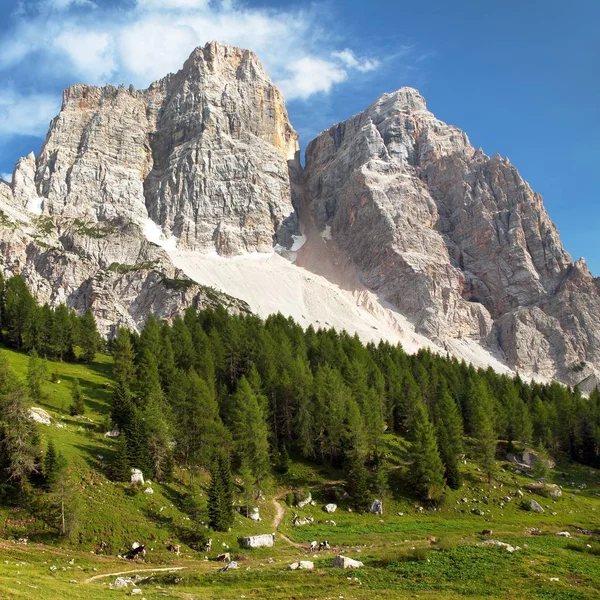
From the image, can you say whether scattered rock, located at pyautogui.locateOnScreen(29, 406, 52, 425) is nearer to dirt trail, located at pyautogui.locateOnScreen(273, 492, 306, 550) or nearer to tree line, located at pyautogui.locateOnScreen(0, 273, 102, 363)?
dirt trail, located at pyautogui.locateOnScreen(273, 492, 306, 550)

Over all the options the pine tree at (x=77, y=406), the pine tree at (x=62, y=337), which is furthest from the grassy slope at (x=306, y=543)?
the pine tree at (x=62, y=337)

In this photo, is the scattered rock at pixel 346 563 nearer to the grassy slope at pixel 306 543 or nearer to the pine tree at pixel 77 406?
the grassy slope at pixel 306 543

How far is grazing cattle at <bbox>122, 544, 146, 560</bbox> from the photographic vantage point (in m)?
36.8

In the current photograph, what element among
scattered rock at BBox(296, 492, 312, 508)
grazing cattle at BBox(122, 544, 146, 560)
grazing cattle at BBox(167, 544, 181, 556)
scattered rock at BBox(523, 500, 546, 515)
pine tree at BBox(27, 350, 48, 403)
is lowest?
scattered rock at BBox(523, 500, 546, 515)

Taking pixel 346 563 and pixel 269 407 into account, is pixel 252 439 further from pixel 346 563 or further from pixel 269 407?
pixel 346 563

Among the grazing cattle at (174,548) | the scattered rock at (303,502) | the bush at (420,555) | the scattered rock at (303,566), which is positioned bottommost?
the scattered rock at (303,502)

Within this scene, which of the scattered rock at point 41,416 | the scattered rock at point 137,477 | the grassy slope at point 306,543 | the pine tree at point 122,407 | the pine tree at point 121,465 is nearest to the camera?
the grassy slope at point 306,543

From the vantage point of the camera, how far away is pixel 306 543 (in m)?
45.6

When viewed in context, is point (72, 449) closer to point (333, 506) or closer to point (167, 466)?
point (167, 466)

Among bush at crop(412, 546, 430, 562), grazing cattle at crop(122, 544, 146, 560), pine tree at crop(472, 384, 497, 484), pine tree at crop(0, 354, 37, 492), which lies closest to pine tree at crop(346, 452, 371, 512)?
pine tree at crop(472, 384, 497, 484)

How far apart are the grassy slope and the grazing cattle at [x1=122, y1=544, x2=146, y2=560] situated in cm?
74

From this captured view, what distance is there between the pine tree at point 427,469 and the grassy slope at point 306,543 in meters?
2.47

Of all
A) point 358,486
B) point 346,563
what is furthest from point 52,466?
point 358,486

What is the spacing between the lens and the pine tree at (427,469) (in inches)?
2452
